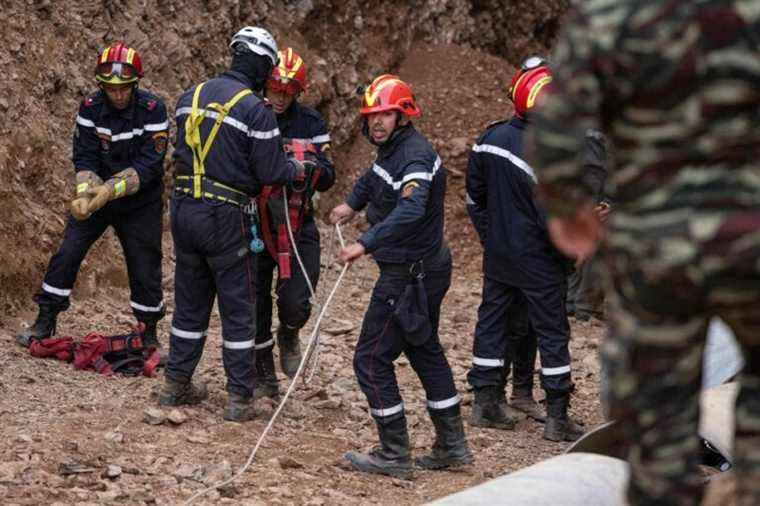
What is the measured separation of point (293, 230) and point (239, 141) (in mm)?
1153

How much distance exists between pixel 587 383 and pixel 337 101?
5863mm

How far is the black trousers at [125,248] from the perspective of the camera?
9023mm

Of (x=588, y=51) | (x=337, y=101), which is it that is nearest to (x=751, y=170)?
(x=588, y=51)

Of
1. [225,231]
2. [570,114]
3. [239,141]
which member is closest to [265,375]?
[225,231]

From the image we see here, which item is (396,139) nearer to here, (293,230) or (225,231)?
(225,231)

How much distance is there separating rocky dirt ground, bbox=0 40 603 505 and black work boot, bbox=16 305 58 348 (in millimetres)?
87

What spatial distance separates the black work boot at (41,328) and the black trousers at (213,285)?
154 cm

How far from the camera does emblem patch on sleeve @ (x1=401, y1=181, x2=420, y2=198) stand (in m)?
6.90

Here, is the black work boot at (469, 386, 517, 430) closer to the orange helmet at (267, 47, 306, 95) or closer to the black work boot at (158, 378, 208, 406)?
the black work boot at (158, 378, 208, 406)

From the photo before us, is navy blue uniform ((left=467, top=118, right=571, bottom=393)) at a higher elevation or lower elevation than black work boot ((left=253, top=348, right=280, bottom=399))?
higher

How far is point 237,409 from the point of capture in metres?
7.88

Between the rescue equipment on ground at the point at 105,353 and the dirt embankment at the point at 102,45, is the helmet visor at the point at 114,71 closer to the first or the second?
the rescue equipment on ground at the point at 105,353

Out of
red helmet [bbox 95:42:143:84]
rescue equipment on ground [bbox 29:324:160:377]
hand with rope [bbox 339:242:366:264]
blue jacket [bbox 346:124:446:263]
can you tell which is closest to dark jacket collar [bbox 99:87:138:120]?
red helmet [bbox 95:42:143:84]

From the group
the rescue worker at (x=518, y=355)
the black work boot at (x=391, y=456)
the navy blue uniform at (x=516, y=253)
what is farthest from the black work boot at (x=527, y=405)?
the black work boot at (x=391, y=456)
